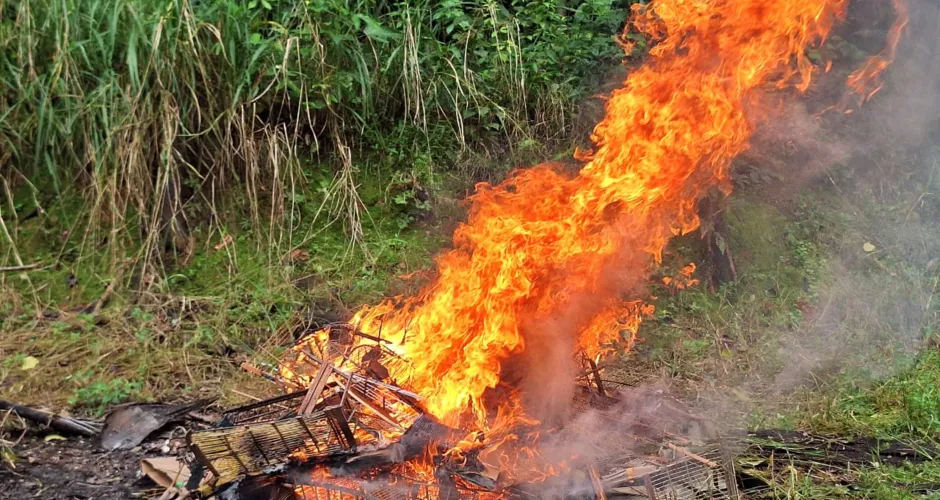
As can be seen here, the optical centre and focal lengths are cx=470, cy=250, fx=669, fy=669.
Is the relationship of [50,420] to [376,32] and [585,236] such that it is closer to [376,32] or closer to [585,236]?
[585,236]

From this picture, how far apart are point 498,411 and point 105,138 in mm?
4071

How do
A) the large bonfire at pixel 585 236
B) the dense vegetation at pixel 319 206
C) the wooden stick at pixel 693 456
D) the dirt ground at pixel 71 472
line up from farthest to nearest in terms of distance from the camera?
the dense vegetation at pixel 319 206 < the large bonfire at pixel 585 236 < the dirt ground at pixel 71 472 < the wooden stick at pixel 693 456

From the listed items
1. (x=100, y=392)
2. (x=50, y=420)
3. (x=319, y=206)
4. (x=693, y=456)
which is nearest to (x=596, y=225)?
(x=693, y=456)

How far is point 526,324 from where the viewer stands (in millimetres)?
4074

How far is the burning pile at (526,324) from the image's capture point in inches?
133

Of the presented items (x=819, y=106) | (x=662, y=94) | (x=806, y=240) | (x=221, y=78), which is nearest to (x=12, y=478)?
(x=221, y=78)

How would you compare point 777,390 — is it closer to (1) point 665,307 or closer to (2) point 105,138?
(1) point 665,307

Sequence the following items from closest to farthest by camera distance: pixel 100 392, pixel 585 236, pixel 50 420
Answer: pixel 50 420
pixel 585 236
pixel 100 392

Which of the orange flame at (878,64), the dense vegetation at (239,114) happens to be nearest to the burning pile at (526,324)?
the dense vegetation at (239,114)

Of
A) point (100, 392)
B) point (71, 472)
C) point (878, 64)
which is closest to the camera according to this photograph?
point (71, 472)

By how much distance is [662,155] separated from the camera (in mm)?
4461

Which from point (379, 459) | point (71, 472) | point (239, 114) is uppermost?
point (239, 114)

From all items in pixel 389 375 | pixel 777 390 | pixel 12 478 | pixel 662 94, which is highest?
pixel 662 94

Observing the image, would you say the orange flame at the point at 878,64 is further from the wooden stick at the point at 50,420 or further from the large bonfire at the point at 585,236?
the wooden stick at the point at 50,420
